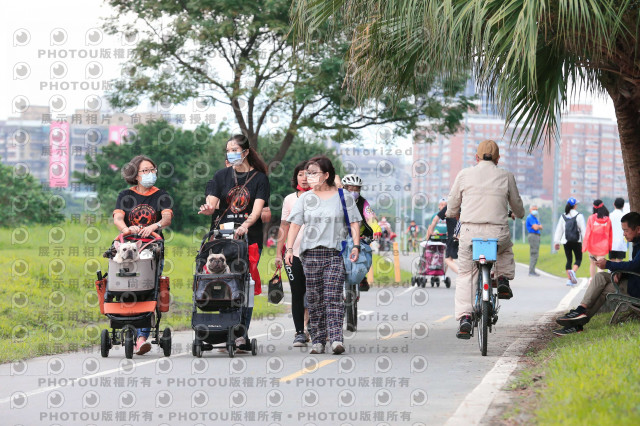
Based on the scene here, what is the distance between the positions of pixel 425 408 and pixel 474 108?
25867 mm

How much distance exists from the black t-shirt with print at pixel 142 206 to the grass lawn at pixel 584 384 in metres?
3.72

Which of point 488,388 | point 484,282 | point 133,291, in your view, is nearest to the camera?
point 488,388

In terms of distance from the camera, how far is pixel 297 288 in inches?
424

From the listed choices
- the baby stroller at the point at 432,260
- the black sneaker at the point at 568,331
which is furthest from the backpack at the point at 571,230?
the black sneaker at the point at 568,331

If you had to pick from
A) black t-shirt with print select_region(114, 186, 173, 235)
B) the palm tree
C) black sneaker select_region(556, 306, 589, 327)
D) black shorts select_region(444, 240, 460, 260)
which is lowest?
black sneaker select_region(556, 306, 589, 327)

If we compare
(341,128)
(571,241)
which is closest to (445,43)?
(571,241)

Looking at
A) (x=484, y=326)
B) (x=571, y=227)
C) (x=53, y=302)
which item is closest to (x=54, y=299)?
(x=53, y=302)

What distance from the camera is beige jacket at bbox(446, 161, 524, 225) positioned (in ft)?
32.9

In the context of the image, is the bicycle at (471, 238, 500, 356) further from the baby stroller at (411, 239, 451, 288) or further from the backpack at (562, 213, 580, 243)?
the backpack at (562, 213, 580, 243)

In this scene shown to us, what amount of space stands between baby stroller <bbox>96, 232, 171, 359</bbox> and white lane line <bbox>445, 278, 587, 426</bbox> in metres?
3.17

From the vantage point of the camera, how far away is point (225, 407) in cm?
688

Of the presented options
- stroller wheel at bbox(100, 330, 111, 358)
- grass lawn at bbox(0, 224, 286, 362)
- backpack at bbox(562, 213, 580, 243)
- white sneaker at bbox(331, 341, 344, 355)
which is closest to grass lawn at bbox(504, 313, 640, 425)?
white sneaker at bbox(331, 341, 344, 355)

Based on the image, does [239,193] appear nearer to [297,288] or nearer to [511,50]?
[297,288]

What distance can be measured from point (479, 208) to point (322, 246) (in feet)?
5.10
